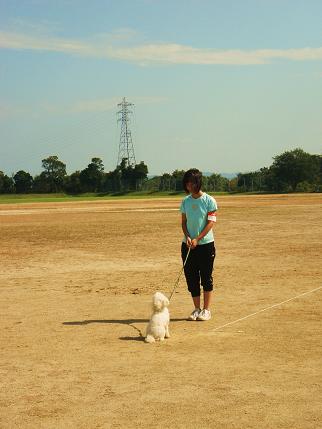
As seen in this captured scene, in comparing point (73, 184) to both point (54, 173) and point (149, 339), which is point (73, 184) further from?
point (149, 339)

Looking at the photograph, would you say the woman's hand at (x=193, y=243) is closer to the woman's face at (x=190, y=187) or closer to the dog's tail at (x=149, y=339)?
the woman's face at (x=190, y=187)

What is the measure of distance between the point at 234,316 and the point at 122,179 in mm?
109482

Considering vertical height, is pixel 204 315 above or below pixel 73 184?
below

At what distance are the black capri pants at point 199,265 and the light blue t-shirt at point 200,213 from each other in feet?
0.39

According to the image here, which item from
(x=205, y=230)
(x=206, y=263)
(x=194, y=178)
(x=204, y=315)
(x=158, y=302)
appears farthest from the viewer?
(x=204, y=315)

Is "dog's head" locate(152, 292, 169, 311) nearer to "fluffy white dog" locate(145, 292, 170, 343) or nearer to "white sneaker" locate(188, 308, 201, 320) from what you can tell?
"fluffy white dog" locate(145, 292, 170, 343)

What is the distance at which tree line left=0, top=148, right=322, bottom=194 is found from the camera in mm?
116500

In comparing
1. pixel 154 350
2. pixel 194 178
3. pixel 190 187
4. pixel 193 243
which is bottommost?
pixel 154 350

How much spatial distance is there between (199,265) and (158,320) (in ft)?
4.24

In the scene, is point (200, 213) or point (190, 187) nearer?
point (190, 187)

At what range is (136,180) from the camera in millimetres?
118062

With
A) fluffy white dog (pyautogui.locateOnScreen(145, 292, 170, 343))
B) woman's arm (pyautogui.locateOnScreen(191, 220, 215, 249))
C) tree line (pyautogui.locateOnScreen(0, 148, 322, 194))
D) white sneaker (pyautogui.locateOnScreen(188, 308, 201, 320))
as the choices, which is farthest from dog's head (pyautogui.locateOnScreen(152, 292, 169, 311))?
tree line (pyautogui.locateOnScreen(0, 148, 322, 194))

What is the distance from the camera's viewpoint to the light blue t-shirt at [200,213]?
7816 millimetres

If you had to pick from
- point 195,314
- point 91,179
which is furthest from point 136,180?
point 195,314
